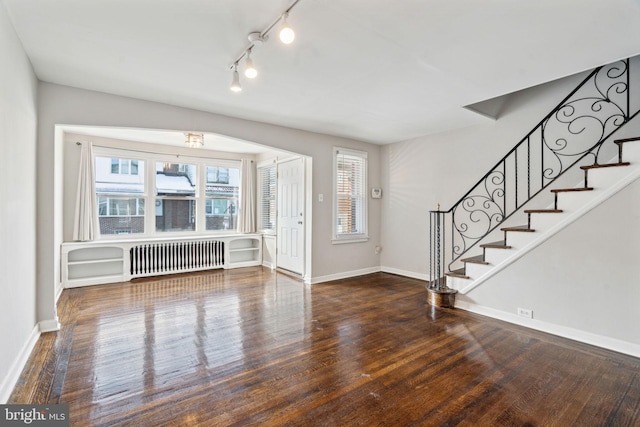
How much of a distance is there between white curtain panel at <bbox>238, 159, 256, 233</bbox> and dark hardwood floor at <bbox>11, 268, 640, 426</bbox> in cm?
290

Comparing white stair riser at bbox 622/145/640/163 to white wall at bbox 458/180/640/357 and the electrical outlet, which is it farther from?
the electrical outlet

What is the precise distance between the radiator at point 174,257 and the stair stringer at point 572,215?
4.60m

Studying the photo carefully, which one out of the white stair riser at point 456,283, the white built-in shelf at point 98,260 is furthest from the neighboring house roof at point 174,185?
the white stair riser at point 456,283

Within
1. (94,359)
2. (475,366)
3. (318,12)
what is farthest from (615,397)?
(94,359)

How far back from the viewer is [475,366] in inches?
95.2

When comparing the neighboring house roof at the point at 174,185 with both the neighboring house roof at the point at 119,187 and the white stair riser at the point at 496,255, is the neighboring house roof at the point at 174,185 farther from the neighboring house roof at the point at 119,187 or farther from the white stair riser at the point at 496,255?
the white stair riser at the point at 496,255

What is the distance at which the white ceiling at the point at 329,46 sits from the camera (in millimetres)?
1968

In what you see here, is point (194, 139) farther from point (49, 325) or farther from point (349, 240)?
point (349, 240)

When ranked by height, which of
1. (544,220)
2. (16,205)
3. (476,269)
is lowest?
(476,269)

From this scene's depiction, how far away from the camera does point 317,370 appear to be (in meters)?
2.36

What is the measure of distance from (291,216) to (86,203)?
11.2 feet

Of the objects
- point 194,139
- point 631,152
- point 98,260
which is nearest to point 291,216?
point 194,139

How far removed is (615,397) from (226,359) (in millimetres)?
2825

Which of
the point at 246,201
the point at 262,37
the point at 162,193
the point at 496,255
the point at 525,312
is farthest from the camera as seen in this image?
the point at 246,201
